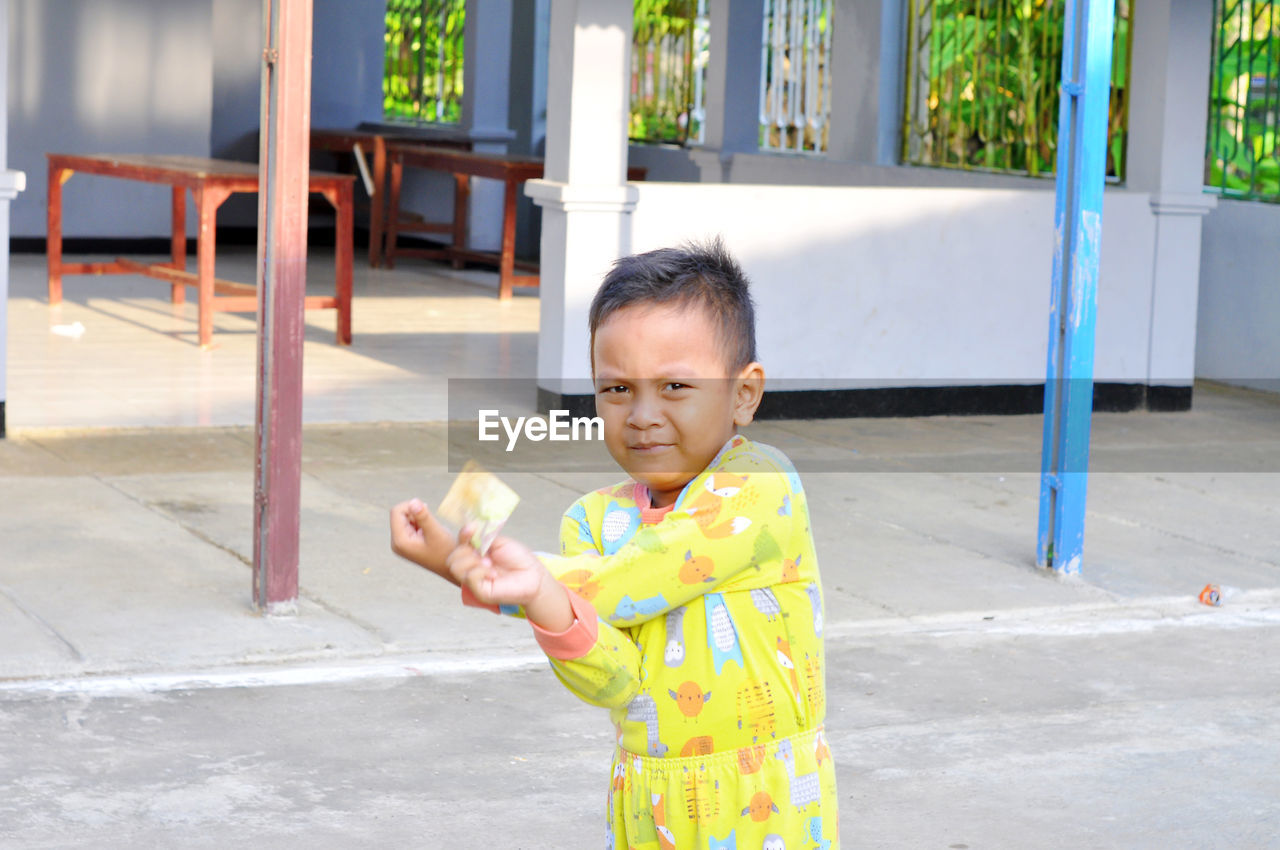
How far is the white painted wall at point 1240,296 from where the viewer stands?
11.0 meters

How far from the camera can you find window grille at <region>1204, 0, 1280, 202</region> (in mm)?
10914

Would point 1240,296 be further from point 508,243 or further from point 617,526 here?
point 617,526

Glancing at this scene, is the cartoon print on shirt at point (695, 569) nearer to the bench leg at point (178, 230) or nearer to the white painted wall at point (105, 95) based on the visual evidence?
the bench leg at point (178, 230)

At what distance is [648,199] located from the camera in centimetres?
904

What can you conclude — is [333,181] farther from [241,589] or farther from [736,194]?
[241,589]

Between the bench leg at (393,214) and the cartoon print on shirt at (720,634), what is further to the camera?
Answer: the bench leg at (393,214)

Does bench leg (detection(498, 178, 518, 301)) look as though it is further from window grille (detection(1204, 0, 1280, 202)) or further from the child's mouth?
the child's mouth

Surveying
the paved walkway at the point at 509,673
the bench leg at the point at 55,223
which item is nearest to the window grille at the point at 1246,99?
the paved walkway at the point at 509,673

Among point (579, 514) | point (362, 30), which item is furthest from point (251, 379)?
point (362, 30)

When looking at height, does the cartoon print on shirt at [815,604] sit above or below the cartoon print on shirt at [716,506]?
below

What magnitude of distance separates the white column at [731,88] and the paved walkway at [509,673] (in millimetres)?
6525

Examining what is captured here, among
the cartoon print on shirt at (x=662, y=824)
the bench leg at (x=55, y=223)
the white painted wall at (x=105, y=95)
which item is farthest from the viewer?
the white painted wall at (x=105, y=95)

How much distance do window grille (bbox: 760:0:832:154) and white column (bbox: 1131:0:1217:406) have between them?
4104 mm

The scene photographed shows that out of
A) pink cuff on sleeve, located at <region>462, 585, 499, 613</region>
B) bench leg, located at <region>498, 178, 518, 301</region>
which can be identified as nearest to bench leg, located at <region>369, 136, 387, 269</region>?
bench leg, located at <region>498, 178, 518, 301</region>
